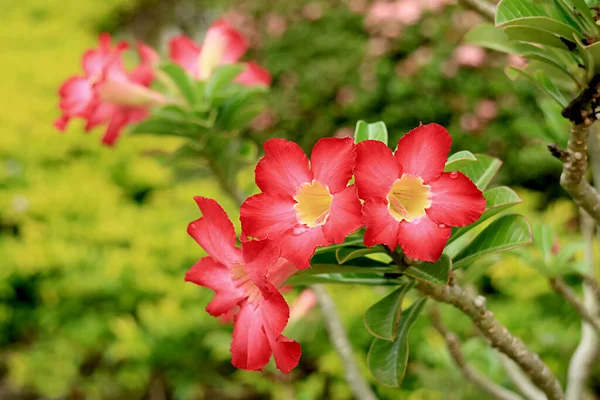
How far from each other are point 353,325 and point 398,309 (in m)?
1.28

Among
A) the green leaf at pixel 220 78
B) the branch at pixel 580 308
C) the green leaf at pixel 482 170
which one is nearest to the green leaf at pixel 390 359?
the green leaf at pixel 482 170

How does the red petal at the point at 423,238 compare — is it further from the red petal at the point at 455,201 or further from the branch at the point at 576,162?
the branch at the point at 576,162

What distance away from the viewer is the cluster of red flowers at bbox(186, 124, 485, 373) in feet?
1.54

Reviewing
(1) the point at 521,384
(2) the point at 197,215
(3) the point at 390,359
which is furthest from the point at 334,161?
(2) the point at 197,215

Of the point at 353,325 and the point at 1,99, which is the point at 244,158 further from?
the point at 1,99

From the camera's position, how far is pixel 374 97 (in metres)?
4.13

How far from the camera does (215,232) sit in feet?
1.72

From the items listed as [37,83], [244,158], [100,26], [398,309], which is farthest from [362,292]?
[100,26]

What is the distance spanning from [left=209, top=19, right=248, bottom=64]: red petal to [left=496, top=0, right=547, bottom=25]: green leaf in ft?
1.94

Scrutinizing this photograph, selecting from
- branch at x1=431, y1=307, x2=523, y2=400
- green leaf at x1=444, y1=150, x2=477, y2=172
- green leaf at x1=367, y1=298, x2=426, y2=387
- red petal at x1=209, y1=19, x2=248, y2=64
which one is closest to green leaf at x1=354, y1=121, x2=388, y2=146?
green leaf at x1=444, y1=150, x2=477, y2=172

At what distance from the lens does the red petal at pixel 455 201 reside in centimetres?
48

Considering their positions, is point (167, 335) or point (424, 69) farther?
point (424, 69)

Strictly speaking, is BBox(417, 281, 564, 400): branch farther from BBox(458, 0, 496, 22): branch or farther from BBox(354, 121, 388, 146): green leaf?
BBox(458, 0, 496, 22): branch

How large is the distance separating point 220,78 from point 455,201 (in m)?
0.59
